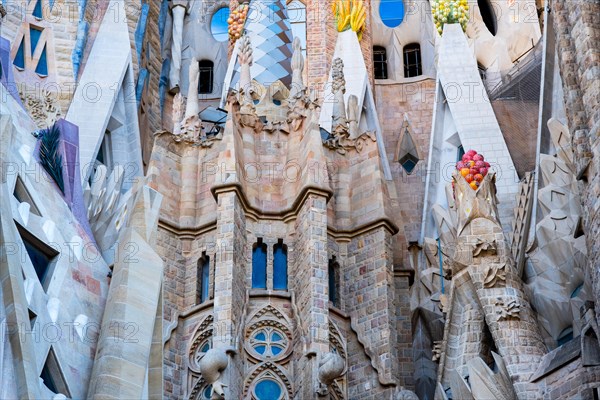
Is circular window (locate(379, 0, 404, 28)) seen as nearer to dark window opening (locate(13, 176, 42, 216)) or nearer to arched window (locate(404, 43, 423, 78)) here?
arched window (locate(404, 43, 423, 78))

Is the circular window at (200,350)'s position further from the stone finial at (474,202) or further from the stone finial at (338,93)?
the stone finial at (338,93)

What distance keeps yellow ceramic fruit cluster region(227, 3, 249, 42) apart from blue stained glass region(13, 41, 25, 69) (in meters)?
5.42

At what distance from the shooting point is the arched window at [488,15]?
30812 millimetres

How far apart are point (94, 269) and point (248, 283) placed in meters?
2.61

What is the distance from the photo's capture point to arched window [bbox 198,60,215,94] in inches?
1256

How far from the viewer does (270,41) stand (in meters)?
27.8

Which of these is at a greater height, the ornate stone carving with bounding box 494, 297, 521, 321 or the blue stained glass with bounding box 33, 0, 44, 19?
→ the blue stained glass with bounding box 33, 0, 44, 19

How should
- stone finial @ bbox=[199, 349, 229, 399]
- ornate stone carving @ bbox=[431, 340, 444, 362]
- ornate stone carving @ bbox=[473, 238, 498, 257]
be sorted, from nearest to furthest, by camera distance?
stone finial @ bbox=[199, 349, 229, 399] → ornate stone carving @ bbox=[473, 238, 498, 257] → ornate stone carving @ bbox=[431, 340, 444, 362]

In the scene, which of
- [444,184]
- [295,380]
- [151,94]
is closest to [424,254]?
[444,184]

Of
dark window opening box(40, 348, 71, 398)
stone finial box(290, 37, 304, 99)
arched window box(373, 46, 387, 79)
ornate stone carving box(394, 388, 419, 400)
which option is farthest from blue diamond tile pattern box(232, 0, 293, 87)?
dark window opening box(40, 348, 71, 398)

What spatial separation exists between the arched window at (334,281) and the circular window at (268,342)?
3.94 ft

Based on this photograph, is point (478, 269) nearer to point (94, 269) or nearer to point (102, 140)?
point (94, 269)

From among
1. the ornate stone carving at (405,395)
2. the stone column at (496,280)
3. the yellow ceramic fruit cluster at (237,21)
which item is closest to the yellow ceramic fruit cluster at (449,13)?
the yellow ceramic fruit cluster at (237,21)

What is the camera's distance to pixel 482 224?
22.1 metres
